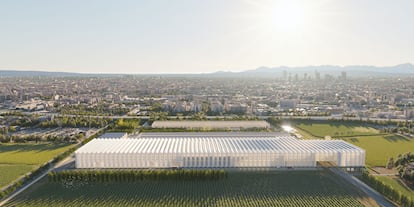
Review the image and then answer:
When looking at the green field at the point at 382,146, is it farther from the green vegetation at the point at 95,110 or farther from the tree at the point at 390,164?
the green vegetation at the point at 95,110

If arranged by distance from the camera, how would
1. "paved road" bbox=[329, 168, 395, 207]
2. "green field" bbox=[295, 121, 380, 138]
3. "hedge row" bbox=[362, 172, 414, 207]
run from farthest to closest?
"green field" bbox=[295, 121, 380, 138] → "paved road" bbox=[329, 168, 395, 207] → "hedge row" bbox=[362, 172, 414, 207]

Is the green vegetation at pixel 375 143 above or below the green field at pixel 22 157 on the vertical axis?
above

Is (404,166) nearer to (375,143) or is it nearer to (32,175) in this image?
(375,143)

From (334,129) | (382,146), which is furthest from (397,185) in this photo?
(334,129)

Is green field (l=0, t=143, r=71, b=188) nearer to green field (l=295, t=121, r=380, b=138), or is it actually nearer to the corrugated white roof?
the corrugated white roof

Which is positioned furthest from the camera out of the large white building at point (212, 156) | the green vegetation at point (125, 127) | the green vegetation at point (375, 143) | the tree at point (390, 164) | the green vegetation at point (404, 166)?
the green vegetation at point (125, 127)

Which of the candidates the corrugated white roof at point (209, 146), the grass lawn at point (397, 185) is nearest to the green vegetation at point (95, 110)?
the corrugated white roof at point (209, 146)

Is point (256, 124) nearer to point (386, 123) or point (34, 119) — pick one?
point (386, 123)

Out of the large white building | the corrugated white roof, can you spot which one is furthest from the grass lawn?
the corrugated white roof
